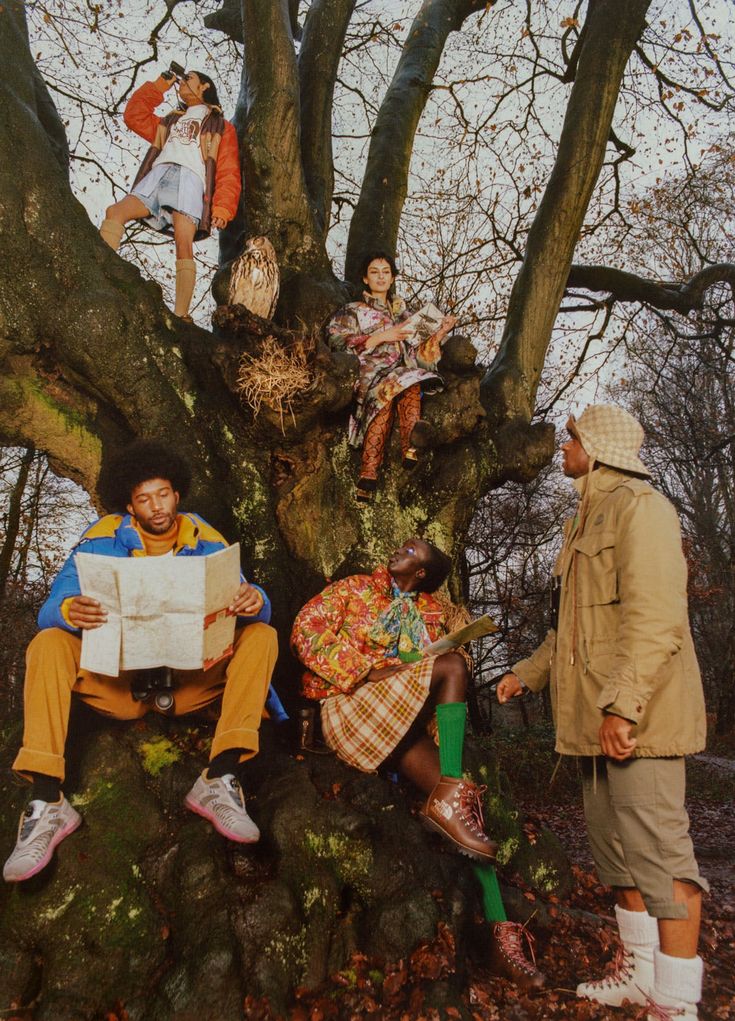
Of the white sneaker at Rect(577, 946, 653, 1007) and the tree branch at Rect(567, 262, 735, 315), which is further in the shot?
the tree branch at Rect(567, 262, 735, 315)

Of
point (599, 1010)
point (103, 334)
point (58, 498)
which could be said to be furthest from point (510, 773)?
point (58, 498)

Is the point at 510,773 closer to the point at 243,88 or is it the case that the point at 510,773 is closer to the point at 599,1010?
the point at 599,1010

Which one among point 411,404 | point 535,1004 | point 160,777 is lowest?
point 535,1004

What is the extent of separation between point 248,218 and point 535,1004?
5.15 metres

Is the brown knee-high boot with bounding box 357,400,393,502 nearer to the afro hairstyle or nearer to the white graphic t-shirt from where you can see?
the afro hairstyle

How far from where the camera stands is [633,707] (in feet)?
7.82

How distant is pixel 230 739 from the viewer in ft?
9.53

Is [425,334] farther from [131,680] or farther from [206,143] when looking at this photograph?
[131,680]

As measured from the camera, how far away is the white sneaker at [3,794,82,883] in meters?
2.58

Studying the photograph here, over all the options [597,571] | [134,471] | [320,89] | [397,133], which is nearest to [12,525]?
[320,89]

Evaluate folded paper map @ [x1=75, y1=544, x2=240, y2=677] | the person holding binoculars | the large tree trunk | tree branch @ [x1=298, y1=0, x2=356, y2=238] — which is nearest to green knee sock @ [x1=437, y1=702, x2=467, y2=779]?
the large tree trunk

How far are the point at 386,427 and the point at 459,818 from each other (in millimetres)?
2461

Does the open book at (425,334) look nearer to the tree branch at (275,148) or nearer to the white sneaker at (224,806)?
the tree branch at (275,148)

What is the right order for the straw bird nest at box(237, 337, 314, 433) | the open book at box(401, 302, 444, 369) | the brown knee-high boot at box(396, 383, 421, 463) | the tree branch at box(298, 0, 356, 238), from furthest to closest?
the tree branch at box(298, 0, 356, 238) < the open book at box(401, 302, 444, 369) < the brown knee-high boot at box(396, 383, 421, 463) < the straw bird nest at box(237, 337, 314, 433)
